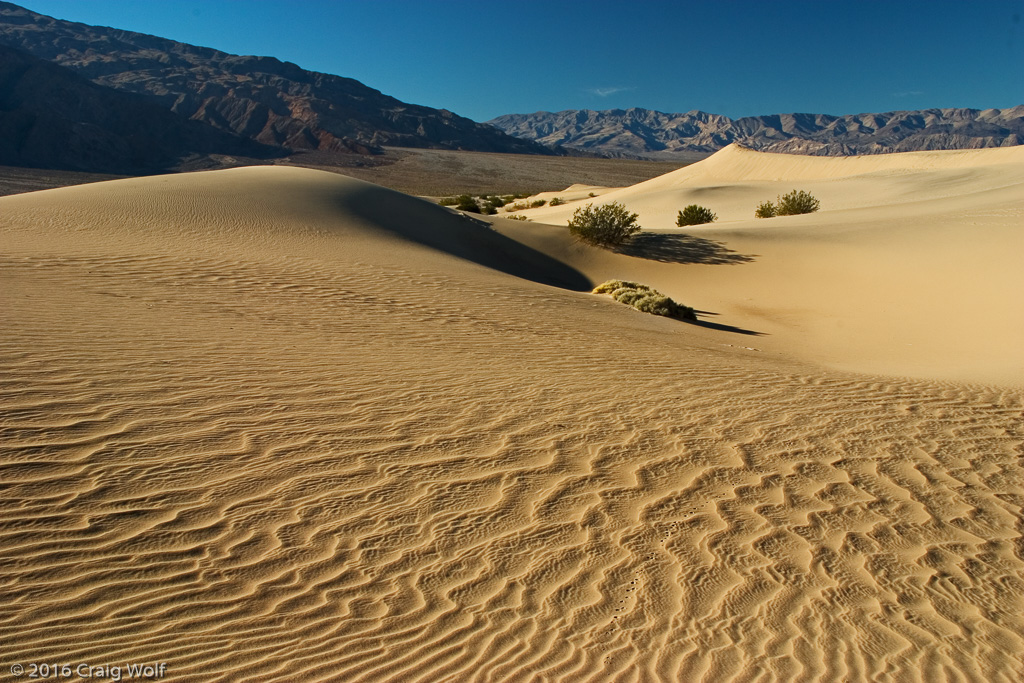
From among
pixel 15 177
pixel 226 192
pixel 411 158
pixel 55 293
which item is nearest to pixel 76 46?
pixel 411 158

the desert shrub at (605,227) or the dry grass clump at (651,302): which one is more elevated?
the desert shrub at (605,227)

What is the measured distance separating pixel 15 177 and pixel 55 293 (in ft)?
197

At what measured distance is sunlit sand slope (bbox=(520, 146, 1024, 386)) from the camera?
1109cm

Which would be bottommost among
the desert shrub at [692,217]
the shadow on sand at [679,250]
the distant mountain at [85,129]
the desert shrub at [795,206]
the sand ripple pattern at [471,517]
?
the distant mountain at [85,129]

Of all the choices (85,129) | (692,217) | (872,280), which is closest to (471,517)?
(872,280)

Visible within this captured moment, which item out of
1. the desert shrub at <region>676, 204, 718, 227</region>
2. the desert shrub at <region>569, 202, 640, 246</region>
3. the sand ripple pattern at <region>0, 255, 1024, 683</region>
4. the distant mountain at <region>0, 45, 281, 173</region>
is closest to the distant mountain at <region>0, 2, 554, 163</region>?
the distant mountain at <region>0, 45, 281, 173</region>

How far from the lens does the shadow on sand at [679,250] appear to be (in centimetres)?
1877

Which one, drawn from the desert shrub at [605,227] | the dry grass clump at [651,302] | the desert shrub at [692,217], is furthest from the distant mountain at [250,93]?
the dry grass clump at [651,302]

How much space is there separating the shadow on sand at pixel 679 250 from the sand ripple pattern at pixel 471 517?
1182 centimetres

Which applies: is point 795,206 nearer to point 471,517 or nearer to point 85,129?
point 471,517

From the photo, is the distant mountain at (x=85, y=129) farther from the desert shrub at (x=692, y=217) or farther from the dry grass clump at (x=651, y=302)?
the dry grass clump at (x=651, y=302)

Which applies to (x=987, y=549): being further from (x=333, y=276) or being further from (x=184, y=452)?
(x=333, y=276)

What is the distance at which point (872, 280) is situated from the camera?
1630cm

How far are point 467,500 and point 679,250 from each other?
16.5 metres
